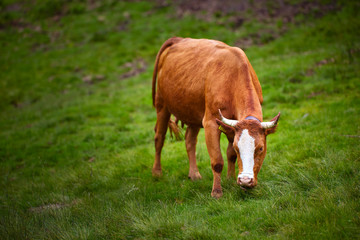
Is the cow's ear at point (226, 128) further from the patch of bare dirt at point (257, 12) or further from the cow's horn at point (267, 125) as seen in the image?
the patch of bare dirt at point (257, 12)

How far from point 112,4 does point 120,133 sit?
1726 centimetres

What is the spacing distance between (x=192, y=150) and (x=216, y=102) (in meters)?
1.88

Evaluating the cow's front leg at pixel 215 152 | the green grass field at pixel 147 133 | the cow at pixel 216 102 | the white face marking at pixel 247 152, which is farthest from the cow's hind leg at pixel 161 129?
the white face marking at pixel 247 152

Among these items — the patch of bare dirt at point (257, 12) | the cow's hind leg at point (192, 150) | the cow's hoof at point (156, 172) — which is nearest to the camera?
the cow's hind leg at point (192, 150)

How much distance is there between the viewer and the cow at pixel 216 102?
4484 mm

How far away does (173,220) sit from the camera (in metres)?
4.18

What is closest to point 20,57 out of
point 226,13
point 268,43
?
point 226,13

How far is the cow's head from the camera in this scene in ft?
14.2

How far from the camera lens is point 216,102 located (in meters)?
5.19

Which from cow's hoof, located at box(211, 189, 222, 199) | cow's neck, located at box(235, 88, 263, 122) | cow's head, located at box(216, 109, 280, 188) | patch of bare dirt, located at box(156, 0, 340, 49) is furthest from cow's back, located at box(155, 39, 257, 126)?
patch of bare dirt, located at box(156, 0, 340, 49)

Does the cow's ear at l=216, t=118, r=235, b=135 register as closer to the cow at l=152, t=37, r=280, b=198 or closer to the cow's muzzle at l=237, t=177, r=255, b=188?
the cow at l=152, t=37, r=280, b=198

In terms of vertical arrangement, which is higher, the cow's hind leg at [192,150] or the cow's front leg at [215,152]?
the cow's front leg at [215,152]

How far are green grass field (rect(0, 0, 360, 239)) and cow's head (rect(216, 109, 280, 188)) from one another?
410 millimetres

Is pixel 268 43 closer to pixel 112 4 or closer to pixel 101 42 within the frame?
pixel 101 42
